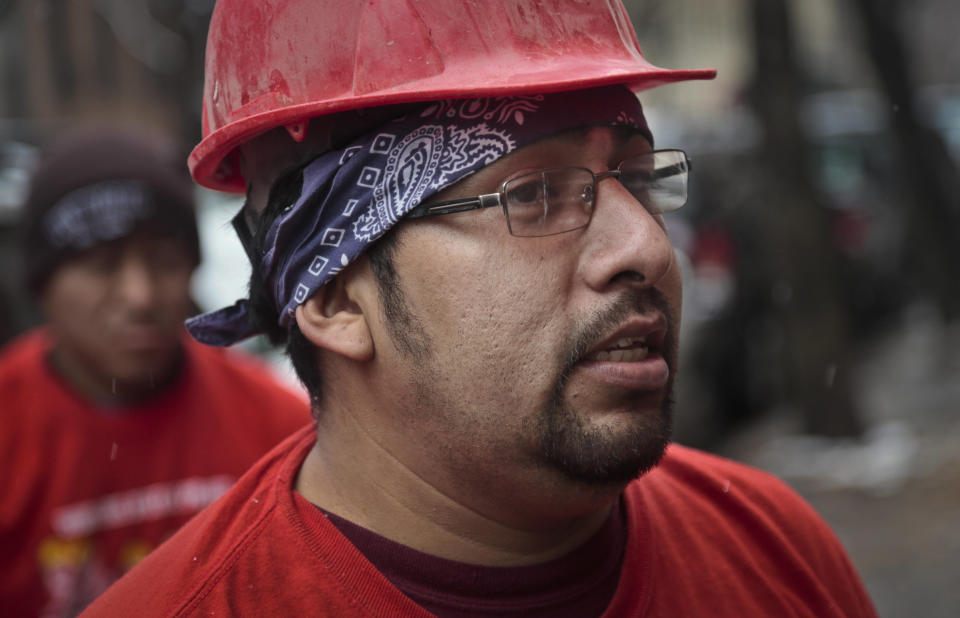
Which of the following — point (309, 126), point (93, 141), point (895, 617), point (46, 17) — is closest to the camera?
point (309, 126)

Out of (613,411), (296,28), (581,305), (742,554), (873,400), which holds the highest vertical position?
(296,28)

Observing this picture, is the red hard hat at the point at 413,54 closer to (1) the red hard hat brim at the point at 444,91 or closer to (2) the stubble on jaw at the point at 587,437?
(1) the red hard hat brim at the point at 444,91

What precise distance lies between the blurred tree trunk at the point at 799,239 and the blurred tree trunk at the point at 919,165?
2.97 meters

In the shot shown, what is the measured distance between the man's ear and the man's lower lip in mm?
447

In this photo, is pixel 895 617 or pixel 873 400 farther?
pixel 873 400

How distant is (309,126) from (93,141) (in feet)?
8.70

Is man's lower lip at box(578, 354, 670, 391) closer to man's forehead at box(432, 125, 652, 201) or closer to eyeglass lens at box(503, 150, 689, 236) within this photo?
eyeglass lens at box(503, 150, 689, 236)

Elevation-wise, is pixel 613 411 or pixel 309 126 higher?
pixel 309 126

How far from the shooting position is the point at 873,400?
33.7 feet

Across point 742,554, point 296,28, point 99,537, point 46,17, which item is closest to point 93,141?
point 99,537

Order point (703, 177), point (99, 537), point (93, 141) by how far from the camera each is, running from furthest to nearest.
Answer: point (703, 177) < point (93, 141) < point (99, 537)

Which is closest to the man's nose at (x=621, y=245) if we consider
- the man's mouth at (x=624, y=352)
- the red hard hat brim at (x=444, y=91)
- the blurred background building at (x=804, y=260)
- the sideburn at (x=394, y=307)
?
the man's mouth at (x=624, y=352)

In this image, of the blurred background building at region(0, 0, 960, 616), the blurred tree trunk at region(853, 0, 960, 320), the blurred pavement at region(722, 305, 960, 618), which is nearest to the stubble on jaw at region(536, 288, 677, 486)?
the blurred background building at region(0, 0, 960, 616)

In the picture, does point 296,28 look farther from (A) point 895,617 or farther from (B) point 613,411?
(A) point 895,617
